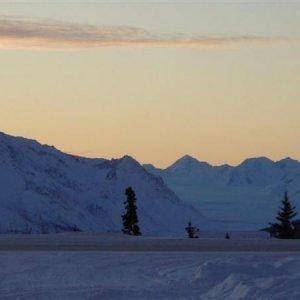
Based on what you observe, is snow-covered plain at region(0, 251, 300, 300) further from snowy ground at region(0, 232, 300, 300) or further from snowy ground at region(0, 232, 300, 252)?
snowy ground at region(0, 232, 300, 252)

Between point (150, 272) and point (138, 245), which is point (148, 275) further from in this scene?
point (138, 245)

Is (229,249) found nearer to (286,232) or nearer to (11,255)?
(11,255)

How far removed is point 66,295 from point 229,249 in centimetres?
1279

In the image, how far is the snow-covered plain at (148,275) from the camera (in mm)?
24391

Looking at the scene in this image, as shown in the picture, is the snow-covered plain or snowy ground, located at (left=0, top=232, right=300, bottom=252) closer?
the snow-covered plain

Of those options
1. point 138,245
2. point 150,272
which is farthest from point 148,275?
point 138,245

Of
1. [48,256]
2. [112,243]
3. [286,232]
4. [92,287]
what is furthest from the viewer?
[286,232]

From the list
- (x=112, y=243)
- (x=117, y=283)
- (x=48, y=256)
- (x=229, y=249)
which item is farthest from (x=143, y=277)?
(x=112, y=243)

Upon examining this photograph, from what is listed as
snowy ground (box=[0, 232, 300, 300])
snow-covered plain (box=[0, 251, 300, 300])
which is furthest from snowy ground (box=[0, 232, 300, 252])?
snow-covered plain (box=[0, 251, 300, 300])

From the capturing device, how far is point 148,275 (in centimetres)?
2828

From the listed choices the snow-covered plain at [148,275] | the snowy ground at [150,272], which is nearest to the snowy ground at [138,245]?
the snowy ground at [150,272]

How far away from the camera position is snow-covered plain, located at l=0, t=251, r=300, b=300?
24.4 metres

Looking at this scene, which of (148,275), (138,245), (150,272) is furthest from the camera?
(138,245)

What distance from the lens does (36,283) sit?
2675cm
